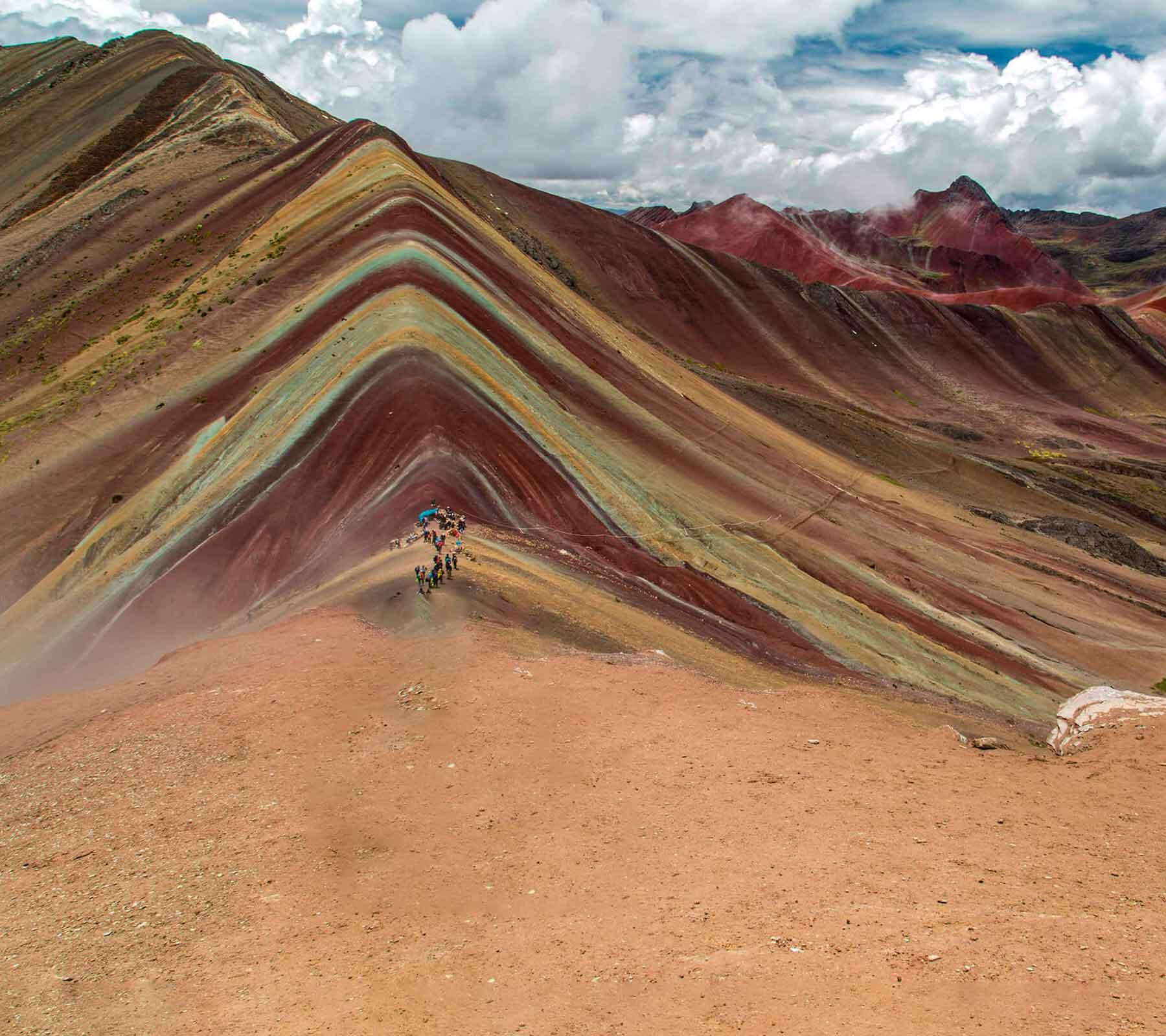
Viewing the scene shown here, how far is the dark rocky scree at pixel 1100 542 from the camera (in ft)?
121

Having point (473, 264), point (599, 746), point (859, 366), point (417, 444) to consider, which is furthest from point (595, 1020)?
point (859, 366)

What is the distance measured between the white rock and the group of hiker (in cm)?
1034

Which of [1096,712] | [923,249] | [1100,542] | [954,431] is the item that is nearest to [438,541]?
[1096,712]

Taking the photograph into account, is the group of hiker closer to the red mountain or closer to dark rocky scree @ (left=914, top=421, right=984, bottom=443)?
dark rocky scree @ (left=914, top=421, right=984, bottom=443)

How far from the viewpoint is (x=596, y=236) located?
63625 millimetres

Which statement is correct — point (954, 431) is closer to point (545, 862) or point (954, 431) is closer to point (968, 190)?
point (545, 862)

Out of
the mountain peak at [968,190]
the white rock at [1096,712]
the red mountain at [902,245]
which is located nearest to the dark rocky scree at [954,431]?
the red mountain at [902,245]

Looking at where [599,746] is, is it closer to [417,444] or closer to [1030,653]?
[417,444]

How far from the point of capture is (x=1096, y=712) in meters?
13.9

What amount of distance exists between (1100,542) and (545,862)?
128ft

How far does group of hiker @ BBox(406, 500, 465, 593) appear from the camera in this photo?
14.0 m

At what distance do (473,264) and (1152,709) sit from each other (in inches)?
1106

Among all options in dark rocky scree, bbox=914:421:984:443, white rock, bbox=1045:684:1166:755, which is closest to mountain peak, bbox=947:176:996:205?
dark rocky scree, bbox=914:421:984:443

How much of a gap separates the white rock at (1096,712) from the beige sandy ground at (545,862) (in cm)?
114
